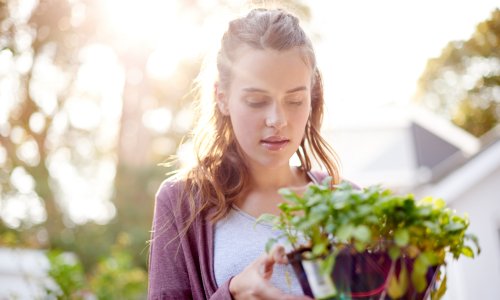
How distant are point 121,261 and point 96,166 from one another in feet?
34.3

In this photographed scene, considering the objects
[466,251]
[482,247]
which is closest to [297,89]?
[466,251]

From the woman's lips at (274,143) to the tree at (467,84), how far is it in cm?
1201

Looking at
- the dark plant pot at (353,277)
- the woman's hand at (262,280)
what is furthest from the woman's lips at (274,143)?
the dark plant pot at (353,277)

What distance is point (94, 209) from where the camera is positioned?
13.4 meters

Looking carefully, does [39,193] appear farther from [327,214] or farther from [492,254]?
[327,214]

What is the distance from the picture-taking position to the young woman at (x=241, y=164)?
1.60 m

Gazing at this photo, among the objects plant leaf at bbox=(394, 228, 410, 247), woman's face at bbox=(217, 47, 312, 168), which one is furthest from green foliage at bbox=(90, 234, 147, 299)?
plant leaf at bbox=(394, 228, 410, 247)

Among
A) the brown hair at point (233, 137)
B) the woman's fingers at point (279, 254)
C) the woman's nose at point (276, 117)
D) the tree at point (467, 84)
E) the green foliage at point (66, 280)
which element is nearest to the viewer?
the woman's fingers at point (279, 254)

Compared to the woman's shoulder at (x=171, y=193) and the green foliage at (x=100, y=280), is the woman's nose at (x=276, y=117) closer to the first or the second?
the woman's shoulder at (x=171, y=193)

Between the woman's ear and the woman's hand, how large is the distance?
2.22 ft

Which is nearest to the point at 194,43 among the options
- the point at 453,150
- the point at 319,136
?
the point at 453,150

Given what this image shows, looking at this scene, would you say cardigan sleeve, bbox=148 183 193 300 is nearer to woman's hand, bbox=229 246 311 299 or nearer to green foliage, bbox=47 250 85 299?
woman's hand, bbox=229 246 311 299

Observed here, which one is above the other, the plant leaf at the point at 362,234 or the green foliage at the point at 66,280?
the plant leaf at the point at 362,234

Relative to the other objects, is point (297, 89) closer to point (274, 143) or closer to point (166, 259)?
point (274, 143)
